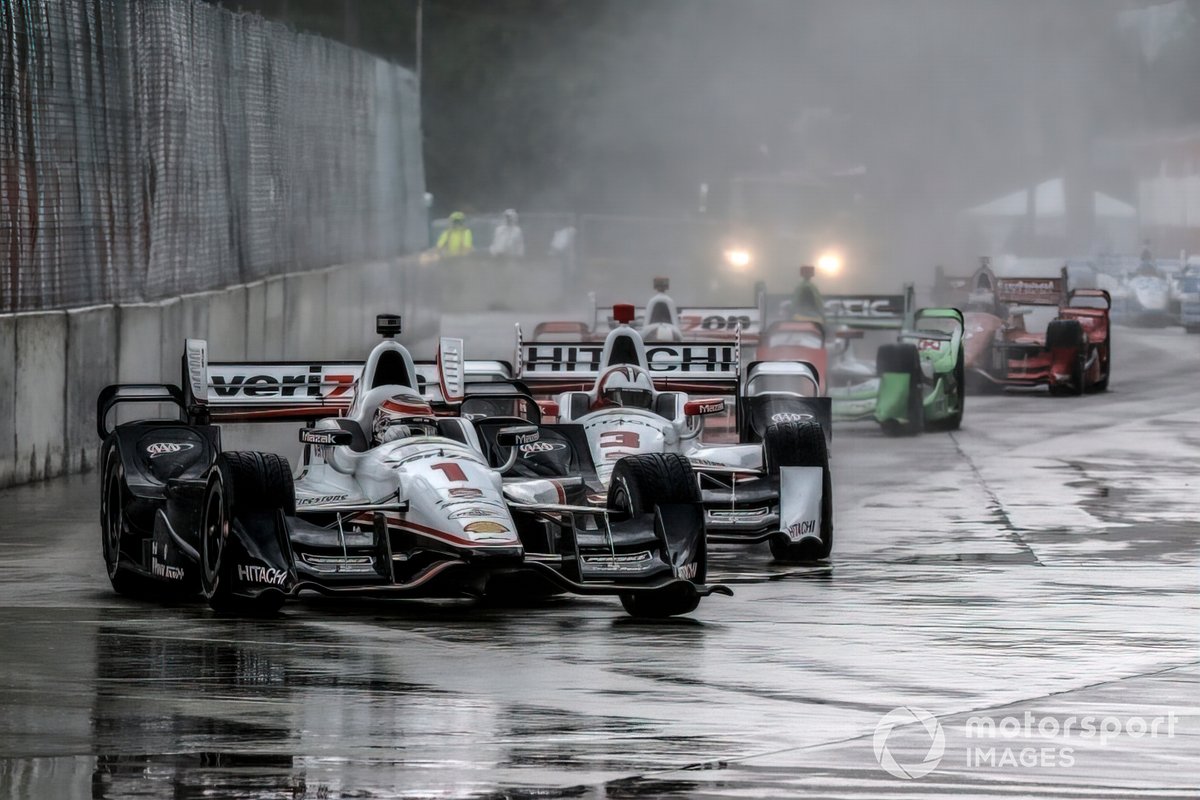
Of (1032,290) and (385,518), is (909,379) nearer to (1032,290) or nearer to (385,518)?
(1032,290)

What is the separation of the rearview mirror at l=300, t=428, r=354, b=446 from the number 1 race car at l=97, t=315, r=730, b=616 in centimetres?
1

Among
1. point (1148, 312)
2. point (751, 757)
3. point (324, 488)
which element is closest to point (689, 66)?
point (1148, 312)

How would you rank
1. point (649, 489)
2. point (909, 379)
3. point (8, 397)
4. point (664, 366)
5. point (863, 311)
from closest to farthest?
1. point (649, 489)
2. point (8, 397)
3. point (664, 366)
4. point (909, 379)
5. point (863, 311)

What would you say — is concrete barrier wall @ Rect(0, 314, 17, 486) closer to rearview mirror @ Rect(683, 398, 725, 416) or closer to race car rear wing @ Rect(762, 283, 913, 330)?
rearview mirror @ Rect(683, 398, 725, 416)

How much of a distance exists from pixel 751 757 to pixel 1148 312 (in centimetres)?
4105

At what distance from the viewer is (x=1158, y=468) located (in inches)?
803

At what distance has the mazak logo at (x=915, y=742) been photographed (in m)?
7.54

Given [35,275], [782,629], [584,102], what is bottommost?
[782,629]

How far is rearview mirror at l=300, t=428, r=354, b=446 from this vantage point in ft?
38.9

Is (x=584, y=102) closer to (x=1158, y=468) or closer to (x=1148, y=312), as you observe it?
(x=1148, y=312)

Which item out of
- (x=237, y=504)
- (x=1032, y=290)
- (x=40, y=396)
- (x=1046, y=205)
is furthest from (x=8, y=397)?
(x=1046, y=205)

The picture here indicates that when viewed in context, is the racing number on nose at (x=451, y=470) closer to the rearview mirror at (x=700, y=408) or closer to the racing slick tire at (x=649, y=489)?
the racing slick tire at (x=649, y=489)

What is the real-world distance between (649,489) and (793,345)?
1308 cm

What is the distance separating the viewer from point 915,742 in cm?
800
